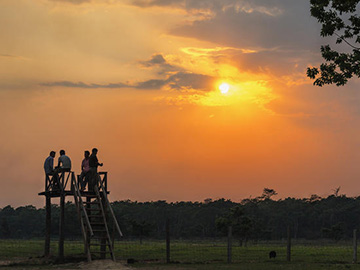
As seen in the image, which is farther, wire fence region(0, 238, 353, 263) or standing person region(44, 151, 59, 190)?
wire fence region(0, 238, 353, 263)

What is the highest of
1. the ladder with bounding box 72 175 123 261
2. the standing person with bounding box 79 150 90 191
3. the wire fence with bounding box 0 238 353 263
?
the standing person with bounding box 79 150 90 191

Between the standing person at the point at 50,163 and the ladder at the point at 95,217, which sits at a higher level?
→ the standing person at the point at 50,163

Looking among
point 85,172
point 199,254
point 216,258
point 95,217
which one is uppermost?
point 85,172

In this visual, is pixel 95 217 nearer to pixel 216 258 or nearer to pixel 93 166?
pixel 93 166

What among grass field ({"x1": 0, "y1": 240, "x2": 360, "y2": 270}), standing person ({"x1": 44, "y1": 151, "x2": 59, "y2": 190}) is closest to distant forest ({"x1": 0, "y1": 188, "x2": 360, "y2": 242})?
grass field ({"x1": 0, "y1": 240, "x2": 360, "y2": 270})

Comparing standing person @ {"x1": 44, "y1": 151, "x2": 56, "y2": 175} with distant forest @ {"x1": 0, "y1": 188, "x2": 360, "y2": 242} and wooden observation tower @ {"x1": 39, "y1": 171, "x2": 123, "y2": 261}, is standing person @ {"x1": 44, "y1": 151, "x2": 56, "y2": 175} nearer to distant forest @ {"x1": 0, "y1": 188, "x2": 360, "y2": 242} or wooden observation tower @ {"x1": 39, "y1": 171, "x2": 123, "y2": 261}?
wooden observation tower @ {"x1": 39, "y1": 171, "x2": 123, "y2": 261}

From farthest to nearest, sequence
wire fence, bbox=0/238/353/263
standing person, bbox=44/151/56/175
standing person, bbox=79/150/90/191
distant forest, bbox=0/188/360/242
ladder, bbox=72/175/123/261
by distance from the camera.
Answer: distant forest, bbox=0/188/360/242, wire fence, bbox=0/238/353/263, standing person, bbox=44/151/56/175, standing person, bbox=79/150/90/191, ladder, bbox=72/175/123/261

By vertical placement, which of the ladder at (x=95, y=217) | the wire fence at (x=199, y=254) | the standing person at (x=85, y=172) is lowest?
the wire fence at (x=199, y=254)

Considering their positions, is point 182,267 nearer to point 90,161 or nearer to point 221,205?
point 90,161

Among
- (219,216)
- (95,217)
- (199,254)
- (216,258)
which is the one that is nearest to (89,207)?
(95,217)

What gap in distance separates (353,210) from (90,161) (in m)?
134

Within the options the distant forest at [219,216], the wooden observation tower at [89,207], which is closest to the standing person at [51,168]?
the wooden observation tower at [89,207]

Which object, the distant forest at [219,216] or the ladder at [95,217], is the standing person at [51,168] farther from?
the distant forest at [219,216]

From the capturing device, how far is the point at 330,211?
502 ft
